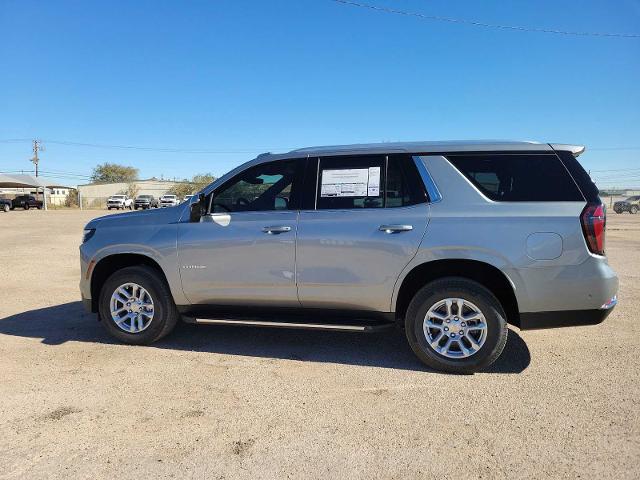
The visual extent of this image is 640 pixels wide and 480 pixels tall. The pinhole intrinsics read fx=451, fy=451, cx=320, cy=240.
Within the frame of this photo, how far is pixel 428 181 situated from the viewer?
3.87 m

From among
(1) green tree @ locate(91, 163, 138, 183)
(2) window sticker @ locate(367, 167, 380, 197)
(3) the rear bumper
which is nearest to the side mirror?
(2) window sticker @ locate(367, 167, 380, 197)

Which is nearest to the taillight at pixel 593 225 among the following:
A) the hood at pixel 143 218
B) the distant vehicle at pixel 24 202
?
the hood at pixel 143 218

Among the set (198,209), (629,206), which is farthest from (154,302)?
(629,206)

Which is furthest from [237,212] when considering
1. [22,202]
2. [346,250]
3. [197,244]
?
[22,202]

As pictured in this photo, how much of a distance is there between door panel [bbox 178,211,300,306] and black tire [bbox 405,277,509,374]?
3.57 feet

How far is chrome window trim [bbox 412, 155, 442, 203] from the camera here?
3.82m

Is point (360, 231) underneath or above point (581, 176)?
underneath

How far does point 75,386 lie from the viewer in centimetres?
361

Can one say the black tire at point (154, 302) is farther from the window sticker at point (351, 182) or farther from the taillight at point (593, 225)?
the taillight at point (593, 225)

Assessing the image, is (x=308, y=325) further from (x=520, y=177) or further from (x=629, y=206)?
(x=629, y=206)

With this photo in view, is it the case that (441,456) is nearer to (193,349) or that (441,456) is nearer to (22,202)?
(193,349)

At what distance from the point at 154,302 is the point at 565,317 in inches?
146

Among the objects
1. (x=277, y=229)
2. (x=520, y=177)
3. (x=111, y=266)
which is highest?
(x=520, y=177)

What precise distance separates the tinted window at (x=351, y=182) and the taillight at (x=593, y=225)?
5.23 ft
